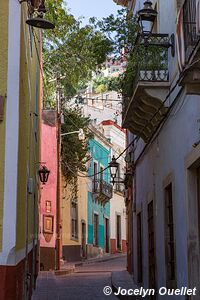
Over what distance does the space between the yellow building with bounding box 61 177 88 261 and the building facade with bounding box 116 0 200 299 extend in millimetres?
14067

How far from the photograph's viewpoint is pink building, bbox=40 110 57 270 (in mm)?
22062

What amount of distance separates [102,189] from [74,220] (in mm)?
6816

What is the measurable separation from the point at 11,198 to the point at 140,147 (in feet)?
27.8

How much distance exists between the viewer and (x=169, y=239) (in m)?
10.9

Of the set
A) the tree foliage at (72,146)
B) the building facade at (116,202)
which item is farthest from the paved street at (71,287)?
the building facade at (116,202)

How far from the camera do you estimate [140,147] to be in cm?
1566

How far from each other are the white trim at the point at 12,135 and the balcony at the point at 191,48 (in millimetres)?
2224

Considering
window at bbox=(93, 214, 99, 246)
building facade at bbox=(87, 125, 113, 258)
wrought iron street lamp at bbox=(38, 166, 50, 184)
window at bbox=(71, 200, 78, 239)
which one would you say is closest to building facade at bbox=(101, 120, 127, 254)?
building facade at bbox=(87, 125, 113, 258)

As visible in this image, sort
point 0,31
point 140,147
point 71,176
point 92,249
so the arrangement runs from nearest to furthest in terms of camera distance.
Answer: point 0,31 → point 140,147 → point 71,176 → point 92,249

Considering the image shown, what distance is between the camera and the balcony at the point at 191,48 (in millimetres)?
6778

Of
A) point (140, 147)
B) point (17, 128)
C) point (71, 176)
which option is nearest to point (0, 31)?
point (17, 128)

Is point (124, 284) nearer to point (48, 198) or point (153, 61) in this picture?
point (153, 61)

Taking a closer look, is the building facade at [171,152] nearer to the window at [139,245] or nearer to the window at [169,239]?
the window at [169,239]

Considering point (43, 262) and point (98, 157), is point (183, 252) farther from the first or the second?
point (98, 157)
